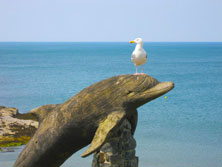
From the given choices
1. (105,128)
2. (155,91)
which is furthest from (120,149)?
(155,91)

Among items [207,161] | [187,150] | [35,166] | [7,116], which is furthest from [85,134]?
[7,116]

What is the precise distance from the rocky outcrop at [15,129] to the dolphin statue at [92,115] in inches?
509

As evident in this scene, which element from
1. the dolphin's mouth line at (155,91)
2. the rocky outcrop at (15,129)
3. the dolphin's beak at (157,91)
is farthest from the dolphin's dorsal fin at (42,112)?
the rocky outcrop at (15,129)

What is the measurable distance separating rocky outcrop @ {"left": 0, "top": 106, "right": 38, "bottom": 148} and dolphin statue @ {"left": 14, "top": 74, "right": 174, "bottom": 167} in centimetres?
1293

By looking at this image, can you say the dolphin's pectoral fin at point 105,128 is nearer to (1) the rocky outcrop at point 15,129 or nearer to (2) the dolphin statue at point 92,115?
(2) the dolphin statue at point 92,115

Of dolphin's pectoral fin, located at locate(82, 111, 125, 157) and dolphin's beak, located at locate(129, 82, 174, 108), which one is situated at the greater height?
dolphin's beak, located at locate(129, 82, 174, 108)

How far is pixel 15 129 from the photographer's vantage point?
82.7ft

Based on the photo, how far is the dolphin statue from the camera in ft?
29.1

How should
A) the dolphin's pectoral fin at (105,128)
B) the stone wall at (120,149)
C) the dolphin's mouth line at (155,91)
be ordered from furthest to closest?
the stone wall at (120,149) < the dolphin's mouth line at (155,91) < the dolphin's pectoral fin at (105,128)

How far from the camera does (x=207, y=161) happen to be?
2319 cm

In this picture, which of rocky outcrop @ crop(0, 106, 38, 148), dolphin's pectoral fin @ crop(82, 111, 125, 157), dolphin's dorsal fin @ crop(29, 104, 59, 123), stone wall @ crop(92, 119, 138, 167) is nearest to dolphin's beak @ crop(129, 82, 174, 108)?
dolphin's pectoral fin @ crop(82, 111, 125, 157)

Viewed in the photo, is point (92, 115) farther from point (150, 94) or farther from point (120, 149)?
point (150, 94)

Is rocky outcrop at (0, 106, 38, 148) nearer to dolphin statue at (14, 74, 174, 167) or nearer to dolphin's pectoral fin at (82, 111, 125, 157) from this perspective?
dolphin statue at (14, 74, 174, 167)

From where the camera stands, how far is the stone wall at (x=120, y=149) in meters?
9.20
